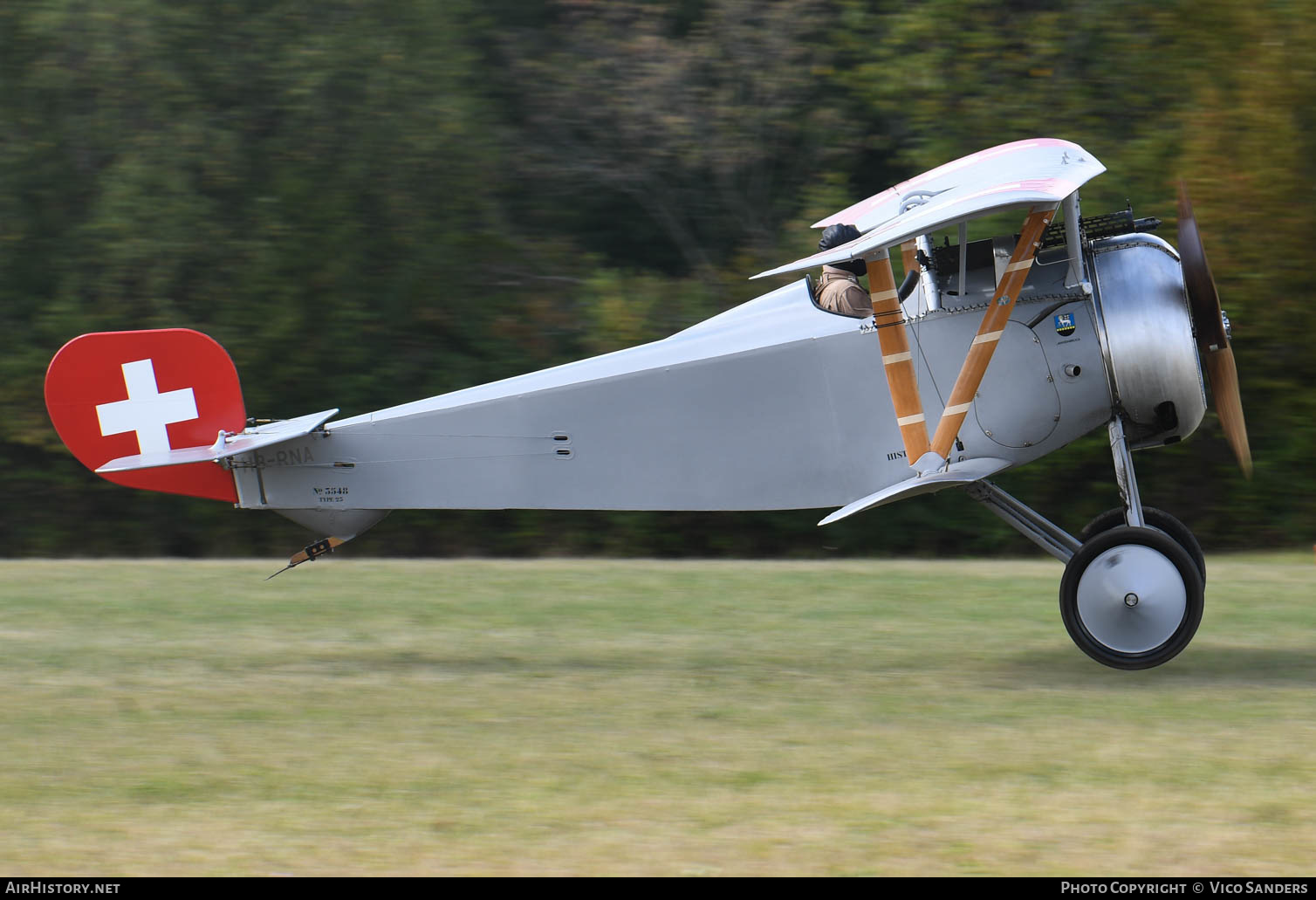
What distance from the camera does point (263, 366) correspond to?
539 inches

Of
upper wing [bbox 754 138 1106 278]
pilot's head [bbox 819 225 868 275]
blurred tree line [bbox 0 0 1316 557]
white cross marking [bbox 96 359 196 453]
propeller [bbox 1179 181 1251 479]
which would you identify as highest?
upper wing [bbox 754 138 1106 278]

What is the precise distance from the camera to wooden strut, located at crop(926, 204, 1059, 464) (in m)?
6.18

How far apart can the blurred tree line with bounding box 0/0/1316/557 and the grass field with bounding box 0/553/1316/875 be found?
3526 mm

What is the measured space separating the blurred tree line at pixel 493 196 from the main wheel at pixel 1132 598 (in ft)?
21.1

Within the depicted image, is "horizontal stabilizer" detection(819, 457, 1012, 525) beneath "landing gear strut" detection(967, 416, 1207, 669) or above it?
above

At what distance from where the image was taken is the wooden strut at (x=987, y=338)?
6180mm

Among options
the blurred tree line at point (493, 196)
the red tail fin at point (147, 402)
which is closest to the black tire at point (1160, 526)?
the red tail fin at point (147, 402)

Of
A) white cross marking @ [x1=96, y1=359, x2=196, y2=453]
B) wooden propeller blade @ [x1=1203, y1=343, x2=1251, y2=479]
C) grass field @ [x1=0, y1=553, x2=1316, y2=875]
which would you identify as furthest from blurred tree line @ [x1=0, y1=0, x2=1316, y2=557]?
white cross marking @ [x1=96, y1=359, x2=196, y2=453]

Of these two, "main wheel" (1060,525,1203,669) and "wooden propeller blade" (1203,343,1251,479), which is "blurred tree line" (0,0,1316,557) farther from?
"main wheel" (1060,525,1203,669)

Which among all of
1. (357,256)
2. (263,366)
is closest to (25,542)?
(263,366)

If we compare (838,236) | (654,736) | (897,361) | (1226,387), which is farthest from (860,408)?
(654,736)

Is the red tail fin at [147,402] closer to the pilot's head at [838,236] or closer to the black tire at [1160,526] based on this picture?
the pilot's head at [838,236]

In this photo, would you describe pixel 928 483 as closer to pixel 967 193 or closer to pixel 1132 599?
pixel 1132 599

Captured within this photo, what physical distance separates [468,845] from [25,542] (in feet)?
38.7
